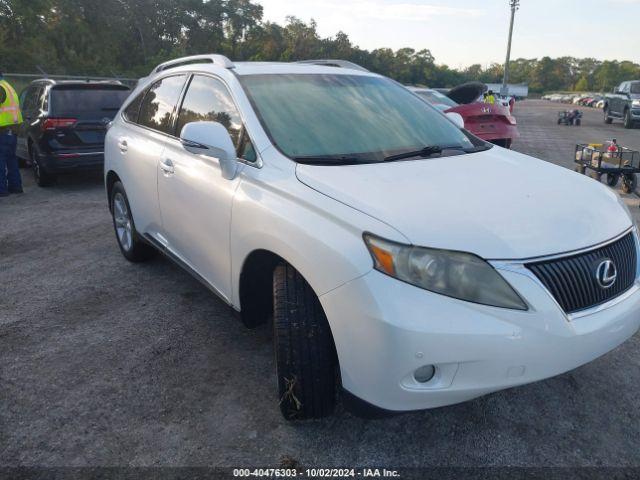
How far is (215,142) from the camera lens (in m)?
2.68

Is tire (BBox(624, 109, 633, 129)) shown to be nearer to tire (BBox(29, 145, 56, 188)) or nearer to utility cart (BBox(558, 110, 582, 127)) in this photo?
utility cart (BBox(558, 110, 582, 127))

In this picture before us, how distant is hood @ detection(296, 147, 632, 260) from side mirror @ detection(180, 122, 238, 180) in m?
0.46

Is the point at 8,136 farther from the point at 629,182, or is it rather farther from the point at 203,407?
the point at 629,182

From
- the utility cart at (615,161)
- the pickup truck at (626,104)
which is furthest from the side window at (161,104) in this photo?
the pickup truck at (626,104)

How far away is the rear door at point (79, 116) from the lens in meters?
7.64

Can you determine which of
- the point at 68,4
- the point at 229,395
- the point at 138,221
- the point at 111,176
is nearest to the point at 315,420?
the point at 229,395

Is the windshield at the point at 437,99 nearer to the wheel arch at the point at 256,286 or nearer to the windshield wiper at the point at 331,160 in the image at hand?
the windshield wiper at the point at 331,160

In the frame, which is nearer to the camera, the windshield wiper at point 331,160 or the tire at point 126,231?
the windshield wiper at point 331,160

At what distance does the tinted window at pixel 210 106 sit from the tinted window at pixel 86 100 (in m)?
5.11

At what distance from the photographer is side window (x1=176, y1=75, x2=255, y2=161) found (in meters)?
2.87

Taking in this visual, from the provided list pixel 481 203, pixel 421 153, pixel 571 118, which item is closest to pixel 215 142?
pixel 421 153

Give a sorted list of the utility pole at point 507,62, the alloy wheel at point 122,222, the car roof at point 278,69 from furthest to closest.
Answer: the utility pole at point 507,62 → the alloy wheel at point 122,222 → the car roof at point 278,69

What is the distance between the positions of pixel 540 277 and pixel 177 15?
180ft

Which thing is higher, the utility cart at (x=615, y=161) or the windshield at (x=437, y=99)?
the windshield at (x=437, y=99)
